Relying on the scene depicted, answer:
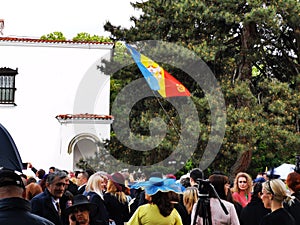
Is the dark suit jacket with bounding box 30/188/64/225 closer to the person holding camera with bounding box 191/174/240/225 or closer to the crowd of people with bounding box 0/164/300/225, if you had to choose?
the crowd of people with bounding box 0/164/300/225

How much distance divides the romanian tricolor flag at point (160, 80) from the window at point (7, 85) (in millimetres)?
11894

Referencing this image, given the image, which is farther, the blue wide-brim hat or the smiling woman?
the smiling woman

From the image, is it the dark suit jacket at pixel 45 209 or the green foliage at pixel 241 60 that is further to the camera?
the green foliage at pixel 241 60

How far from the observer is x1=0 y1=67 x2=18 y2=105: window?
31.1 m

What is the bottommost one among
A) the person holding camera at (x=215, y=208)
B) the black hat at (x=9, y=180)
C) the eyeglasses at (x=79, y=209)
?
the eyeglasses at (x=79, y=209)

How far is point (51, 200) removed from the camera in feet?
24.0

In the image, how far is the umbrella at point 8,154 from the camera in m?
5.48

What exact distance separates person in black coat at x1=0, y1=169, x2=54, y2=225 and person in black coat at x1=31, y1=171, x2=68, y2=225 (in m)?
3.26

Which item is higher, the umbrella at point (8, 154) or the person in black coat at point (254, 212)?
the umbrella at point (8, 154)

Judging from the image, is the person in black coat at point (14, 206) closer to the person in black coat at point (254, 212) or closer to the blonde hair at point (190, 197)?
the person in black coat at point (254, 212)

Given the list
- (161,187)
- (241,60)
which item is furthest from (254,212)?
(241,60)

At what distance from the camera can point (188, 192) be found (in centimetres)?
875

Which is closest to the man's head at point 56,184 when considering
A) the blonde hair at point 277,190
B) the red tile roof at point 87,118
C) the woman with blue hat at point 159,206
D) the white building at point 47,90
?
the woman with blue hat at point 159,206

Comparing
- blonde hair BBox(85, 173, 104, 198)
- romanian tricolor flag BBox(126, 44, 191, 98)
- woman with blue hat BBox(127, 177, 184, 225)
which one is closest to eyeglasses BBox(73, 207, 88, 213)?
woman with blue hat BBox(127, 177, 184, 225)
